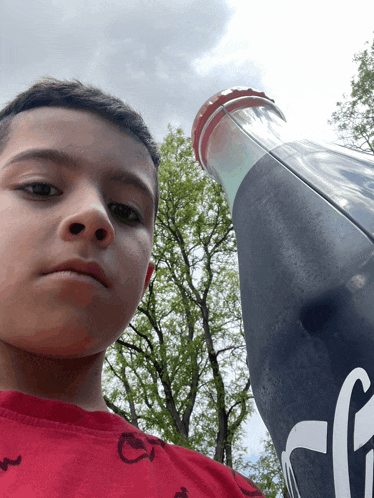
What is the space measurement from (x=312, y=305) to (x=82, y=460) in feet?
2.04

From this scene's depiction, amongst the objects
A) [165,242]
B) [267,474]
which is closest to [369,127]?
[165,242]

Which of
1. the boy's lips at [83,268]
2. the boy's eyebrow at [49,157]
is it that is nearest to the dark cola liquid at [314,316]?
the boy's lips at [83,268]

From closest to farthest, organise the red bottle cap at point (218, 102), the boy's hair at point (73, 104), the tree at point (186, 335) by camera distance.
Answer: the boy's hair at point (73, 104)
the red bottle cap at point (218, 102)
the tree at point (186, 335)

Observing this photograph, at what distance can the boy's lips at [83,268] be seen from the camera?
0.82 meters

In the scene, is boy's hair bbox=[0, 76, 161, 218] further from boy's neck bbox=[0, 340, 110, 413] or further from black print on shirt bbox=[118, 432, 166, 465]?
black print on shirt bbox=[118, 432, 166, 465]

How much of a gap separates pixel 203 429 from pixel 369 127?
787 centimetres

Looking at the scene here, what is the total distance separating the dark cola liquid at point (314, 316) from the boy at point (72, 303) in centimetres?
28

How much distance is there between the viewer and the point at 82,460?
2.71 ft

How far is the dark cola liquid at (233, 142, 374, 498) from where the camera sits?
82 centimetres

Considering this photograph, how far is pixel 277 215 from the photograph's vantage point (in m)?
1.19

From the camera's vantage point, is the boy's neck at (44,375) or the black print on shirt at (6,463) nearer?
the black print on shirt at (6,463)

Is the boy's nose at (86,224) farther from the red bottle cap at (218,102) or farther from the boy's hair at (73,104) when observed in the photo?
the red bottle cap at (218,102)

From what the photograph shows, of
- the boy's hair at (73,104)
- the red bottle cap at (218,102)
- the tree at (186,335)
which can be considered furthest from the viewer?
the tree at (186,335)

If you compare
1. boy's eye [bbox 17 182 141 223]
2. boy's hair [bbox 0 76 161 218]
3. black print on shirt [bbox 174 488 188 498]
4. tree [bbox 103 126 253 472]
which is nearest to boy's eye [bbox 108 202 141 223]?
boy's eye [bbox 17 182 141 223]
